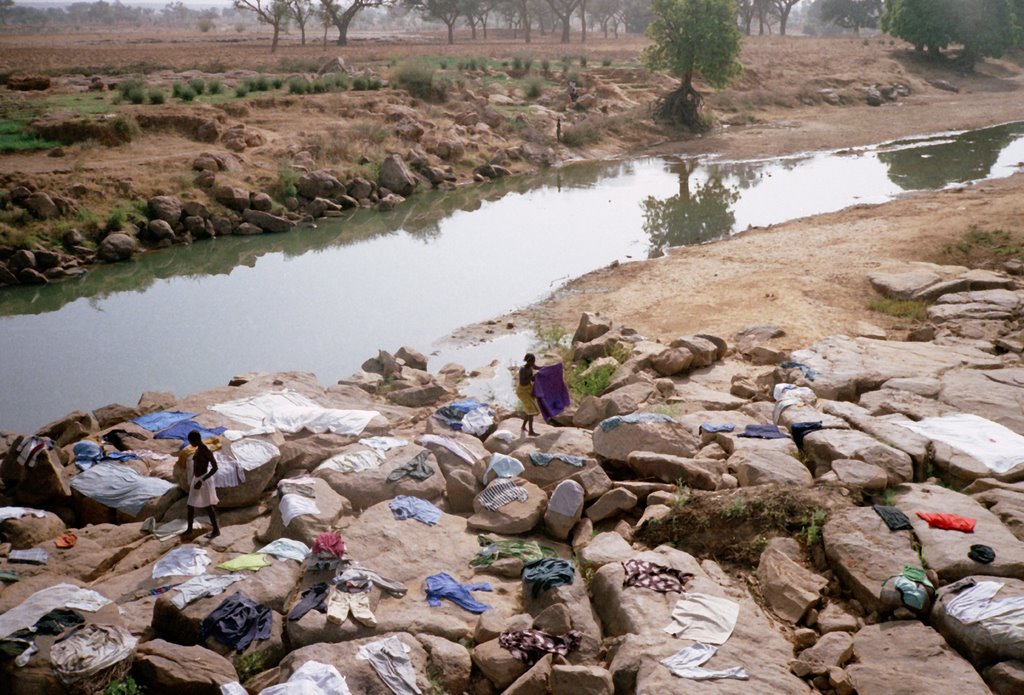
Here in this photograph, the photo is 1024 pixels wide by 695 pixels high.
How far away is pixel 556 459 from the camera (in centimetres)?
816

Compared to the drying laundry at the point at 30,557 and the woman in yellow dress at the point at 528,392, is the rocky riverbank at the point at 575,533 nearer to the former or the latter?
the drying laundry at the point at 30,557

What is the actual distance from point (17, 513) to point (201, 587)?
2809 mm

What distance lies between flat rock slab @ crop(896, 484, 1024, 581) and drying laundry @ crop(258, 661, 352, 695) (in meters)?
4.22

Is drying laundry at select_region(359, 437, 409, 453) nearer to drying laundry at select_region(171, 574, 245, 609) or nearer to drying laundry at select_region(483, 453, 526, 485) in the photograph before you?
drying laundry at select_region(483, 453, 526, 485)

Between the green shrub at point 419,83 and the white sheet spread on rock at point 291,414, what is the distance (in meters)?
22.0

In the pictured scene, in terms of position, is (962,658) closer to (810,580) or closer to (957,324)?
(810,580)

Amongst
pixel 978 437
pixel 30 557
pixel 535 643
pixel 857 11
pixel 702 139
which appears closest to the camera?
pixel 535 643

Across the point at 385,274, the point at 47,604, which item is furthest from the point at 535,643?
the point at 385,274

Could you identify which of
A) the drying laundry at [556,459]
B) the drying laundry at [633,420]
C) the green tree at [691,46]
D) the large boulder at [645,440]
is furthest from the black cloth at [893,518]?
the green tree at [691,46]

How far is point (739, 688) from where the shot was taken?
4.92m

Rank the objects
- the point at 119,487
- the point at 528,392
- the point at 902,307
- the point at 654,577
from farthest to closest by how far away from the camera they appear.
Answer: the point at 902,307, the point at 528,392, the point at 119,487, the point at 654,577

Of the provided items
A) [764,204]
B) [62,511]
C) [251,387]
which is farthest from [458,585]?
[764,204]

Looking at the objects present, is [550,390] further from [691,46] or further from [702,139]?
[691,46]

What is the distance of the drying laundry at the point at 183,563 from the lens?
6.26 m
